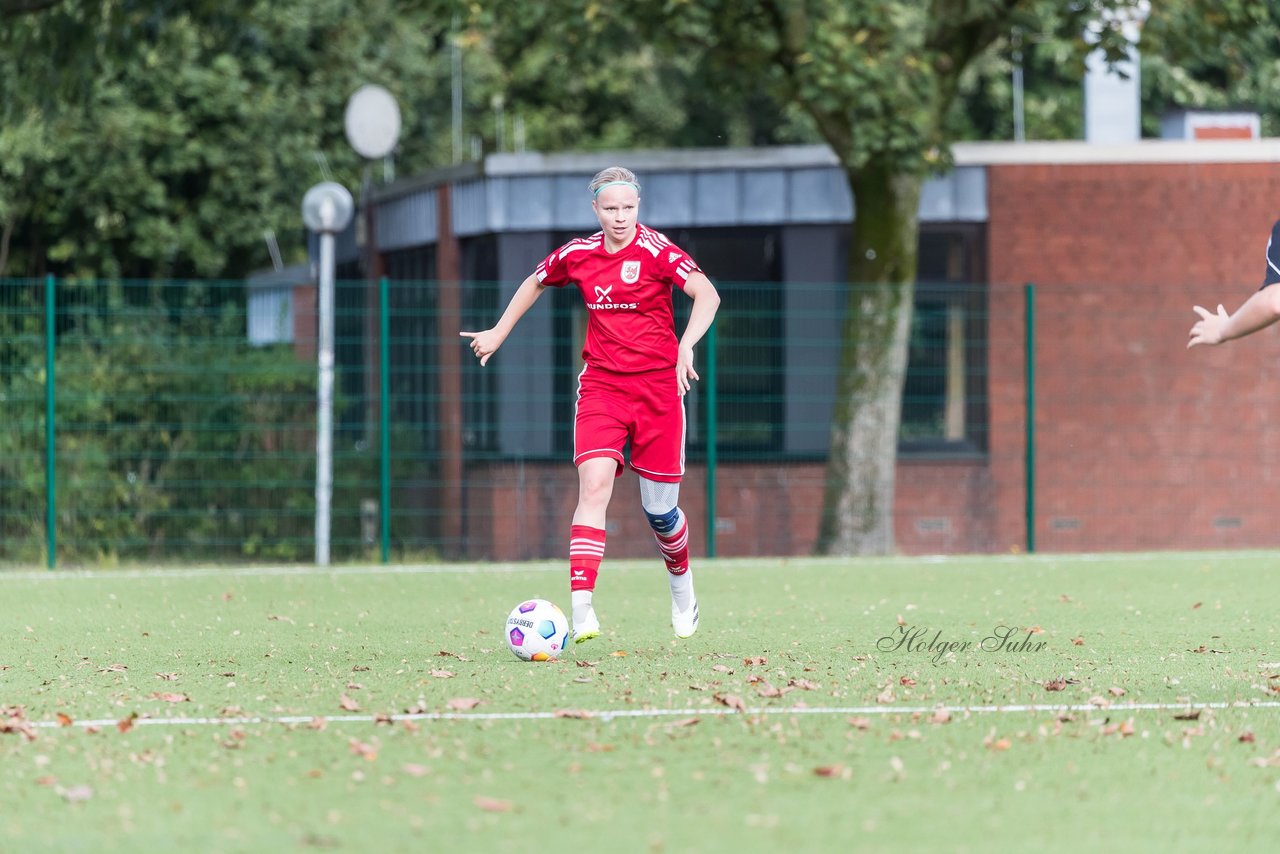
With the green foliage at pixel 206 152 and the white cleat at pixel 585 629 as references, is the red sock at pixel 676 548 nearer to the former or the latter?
the white cleat at pixel 585 629

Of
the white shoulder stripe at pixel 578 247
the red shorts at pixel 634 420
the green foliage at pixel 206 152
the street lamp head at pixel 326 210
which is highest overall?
the green foliage at pixel 206 152

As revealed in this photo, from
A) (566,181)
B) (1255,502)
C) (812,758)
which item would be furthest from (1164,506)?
(812,758)

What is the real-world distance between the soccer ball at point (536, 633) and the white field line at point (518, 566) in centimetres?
590

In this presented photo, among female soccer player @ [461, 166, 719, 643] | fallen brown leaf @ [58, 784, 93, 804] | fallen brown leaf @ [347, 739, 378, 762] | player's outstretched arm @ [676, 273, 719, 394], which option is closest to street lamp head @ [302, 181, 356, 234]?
female soccer player @ [461, 166, 719, 643]

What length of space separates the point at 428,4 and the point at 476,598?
5733 millimetres

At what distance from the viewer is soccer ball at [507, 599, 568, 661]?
7750 millimetres

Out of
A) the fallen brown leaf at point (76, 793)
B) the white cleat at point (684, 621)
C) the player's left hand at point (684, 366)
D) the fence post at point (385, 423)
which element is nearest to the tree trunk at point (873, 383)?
the fence post at point (385, 423)

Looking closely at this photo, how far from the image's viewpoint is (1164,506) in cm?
1778

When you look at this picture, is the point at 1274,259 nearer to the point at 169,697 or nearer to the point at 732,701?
the point at 732,701

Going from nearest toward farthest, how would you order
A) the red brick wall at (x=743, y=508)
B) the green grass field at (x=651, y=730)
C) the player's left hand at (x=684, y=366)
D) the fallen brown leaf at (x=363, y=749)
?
the green grass field at (x=651, y=730), the fallen brown leaf at (x=363, y=749), the player's left hand at (x=684, y=366), the red brick wall at (x=743, y=508)

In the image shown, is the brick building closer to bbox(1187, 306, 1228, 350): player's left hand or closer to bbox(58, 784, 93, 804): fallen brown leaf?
bbox(1187, 306, 1228, 350): player's left hand

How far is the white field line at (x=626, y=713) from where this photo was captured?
20.6 feet

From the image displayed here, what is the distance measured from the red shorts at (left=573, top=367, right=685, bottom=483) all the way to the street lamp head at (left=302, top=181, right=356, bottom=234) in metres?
7.33

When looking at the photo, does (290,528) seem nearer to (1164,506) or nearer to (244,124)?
(1164,506)
